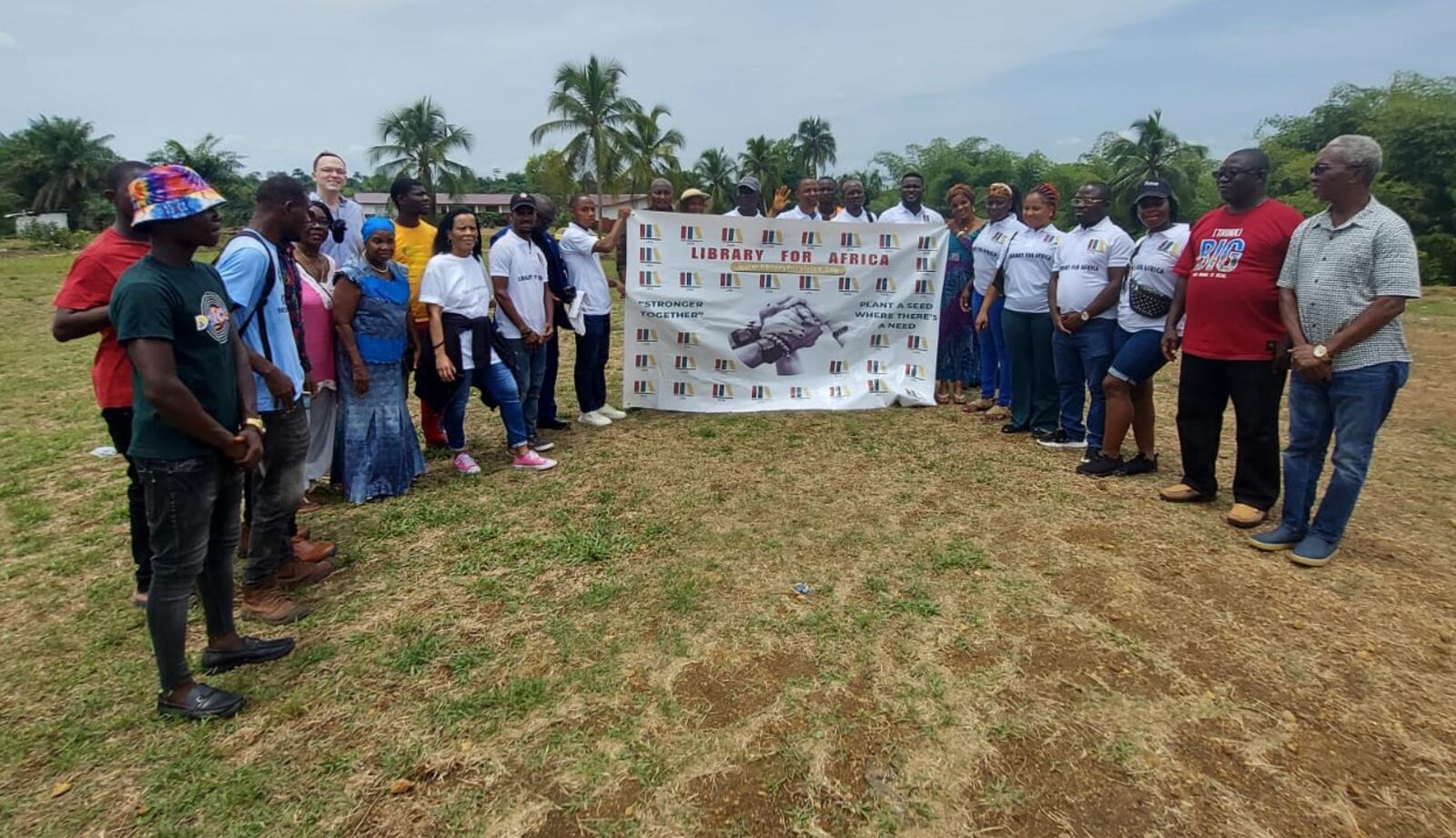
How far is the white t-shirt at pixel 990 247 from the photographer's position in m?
6.34

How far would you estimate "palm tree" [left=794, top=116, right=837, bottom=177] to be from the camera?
60562mm

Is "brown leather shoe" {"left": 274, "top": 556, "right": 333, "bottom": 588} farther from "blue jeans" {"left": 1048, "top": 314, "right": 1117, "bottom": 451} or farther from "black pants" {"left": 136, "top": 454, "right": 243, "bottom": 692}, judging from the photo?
"blue jeans" {"left": 1048, "top": 314, "right": 1117, "bottom": 451}

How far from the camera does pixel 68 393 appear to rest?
7.45 metres

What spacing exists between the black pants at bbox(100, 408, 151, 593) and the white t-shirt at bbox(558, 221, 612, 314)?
3.24 metres

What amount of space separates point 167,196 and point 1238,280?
4.82 m

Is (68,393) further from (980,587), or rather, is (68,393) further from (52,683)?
(980,587)

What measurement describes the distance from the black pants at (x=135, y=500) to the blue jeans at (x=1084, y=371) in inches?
217

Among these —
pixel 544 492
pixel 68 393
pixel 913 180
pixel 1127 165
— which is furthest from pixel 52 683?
pixel 1127 165

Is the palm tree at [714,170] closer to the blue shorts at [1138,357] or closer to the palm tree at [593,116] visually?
the palm tree at [593,116]

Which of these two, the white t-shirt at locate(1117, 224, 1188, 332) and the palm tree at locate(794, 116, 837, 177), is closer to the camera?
the white t-shirt at locate(1117, 224, 1188, 332)

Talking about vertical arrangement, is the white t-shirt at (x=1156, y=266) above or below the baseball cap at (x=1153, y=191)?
below

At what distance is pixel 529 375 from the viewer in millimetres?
5504

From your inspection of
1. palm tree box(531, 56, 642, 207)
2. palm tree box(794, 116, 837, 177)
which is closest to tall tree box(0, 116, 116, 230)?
palm tree box(531, 56, 642, 207)

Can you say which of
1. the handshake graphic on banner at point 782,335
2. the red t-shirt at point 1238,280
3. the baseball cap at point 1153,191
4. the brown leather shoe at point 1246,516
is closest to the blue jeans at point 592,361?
the handshake graphic on banner at point 782,335
